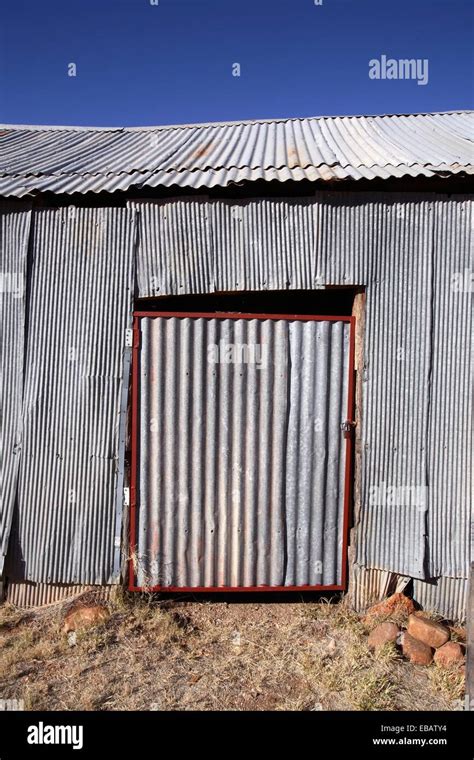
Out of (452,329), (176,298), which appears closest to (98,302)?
(176,298)

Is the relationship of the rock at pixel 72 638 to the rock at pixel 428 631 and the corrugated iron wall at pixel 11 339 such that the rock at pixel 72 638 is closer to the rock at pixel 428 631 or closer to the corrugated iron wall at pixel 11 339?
the corrugated iron wall at pixel 11 339

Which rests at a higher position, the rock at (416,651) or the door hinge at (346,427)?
the door hinge at (346,427)

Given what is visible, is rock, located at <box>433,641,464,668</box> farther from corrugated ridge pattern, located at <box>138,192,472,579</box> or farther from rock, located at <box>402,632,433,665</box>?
corrugated ridge pattern, located at <box>138,192,472,579</box>

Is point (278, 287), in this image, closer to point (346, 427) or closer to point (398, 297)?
point (398, 297)

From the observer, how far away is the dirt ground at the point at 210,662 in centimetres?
292

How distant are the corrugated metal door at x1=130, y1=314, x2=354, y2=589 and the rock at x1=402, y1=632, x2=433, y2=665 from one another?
69cm

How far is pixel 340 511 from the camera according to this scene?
379 cm

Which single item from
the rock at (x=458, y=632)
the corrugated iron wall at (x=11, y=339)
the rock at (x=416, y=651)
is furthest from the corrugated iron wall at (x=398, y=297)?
the corrugated iron wall at (x=11, y=339)

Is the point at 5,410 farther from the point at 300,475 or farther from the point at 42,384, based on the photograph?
the point at 300,475

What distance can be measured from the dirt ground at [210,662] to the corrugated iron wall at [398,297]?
774mm

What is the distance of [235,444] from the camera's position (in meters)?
3.76

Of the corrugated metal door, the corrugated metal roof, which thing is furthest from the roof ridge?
the corrugated metal door

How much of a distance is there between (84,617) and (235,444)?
1.82m
